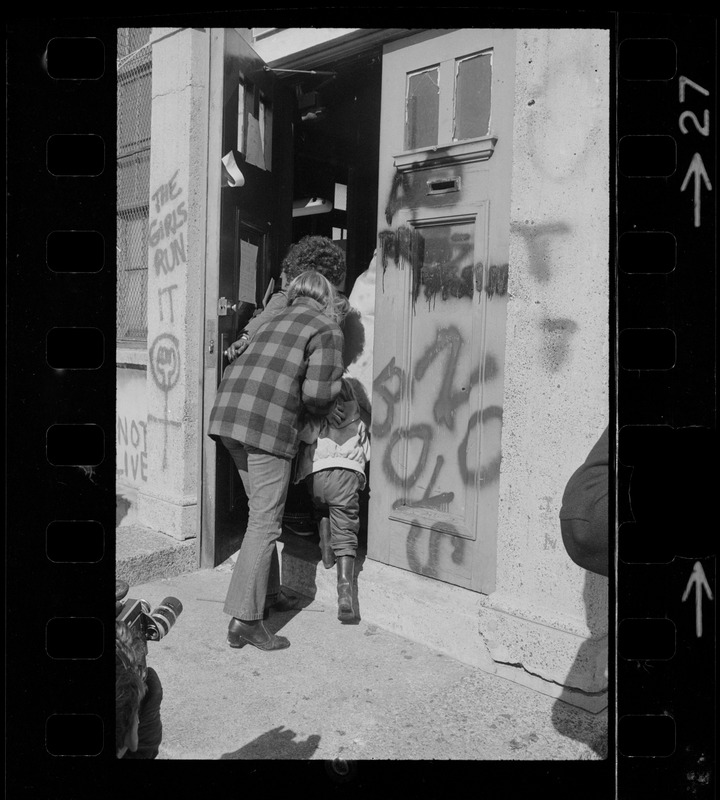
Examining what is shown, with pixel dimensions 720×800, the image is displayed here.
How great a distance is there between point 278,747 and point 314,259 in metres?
2.33

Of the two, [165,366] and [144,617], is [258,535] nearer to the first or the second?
[144,617]

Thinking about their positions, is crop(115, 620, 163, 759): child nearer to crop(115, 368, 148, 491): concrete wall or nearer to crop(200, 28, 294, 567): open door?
crop(200, 28, 294, 567): open door

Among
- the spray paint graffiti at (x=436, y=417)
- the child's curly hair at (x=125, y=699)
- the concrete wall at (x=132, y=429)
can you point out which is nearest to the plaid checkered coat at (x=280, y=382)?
the spray paint graffiti at (x=436, y=417)

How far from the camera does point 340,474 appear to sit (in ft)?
11.5

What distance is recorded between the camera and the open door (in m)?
3.87

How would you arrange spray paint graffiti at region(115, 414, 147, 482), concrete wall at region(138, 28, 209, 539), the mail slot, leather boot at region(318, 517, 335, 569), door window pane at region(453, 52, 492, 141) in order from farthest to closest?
1. spray paint graffiti at region(115, 414, 147, 482)
2. concrete wall at region(138, 28, 209, 539)
3. leather boot at region(318, 517, 335, 569)
4. the mail slot
5. door window pane at region(453, 52, 492, 141)

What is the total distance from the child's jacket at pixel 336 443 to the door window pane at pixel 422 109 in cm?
129

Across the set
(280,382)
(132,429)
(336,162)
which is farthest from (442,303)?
(336,162)

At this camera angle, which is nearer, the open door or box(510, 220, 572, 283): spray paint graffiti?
box(510, 220, 572, 283): spray paint graffiti

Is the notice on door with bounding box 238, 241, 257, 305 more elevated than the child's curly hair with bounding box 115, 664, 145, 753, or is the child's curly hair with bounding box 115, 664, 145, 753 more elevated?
→ the notice on door with bounding box 238, 241, 257, 305
